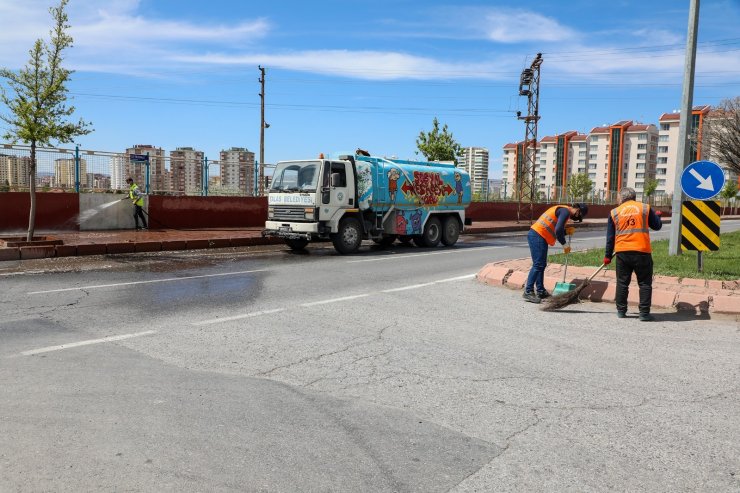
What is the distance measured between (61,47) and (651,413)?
1420cm

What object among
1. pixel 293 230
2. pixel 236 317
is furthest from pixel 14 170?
pixel 236 317

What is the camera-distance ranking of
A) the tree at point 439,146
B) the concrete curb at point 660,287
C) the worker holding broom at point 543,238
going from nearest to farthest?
1. the concrete curb at point 660,287
2. the worker holding broom at point 543,238
3. the tree at point 439,146

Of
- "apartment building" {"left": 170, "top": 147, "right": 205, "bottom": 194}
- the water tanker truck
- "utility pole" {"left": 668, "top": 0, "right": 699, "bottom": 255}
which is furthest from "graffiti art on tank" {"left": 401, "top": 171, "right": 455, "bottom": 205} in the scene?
"apartment building" {"left": 170, "top": 147, "right": 205, "bottom": 194}

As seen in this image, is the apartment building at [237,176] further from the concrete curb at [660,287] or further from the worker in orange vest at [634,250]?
the worker in orange vest at [634,250]

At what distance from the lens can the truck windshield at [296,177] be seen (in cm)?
1496

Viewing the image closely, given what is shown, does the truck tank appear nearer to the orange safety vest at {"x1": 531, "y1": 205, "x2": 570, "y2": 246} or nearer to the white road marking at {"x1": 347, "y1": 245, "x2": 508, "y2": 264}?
the white road marking at {"x1": 347, "y1": 245, "x2": 508, "y2": 264}

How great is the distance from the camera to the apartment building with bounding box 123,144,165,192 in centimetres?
1934

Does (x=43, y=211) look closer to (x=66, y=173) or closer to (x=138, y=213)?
(x=66, y=173)

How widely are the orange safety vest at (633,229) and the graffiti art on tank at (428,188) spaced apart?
967 cm

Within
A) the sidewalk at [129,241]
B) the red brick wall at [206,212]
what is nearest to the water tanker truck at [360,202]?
the sidewalk at [129,241]

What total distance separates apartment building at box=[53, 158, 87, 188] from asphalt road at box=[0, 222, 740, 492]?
10.5 metres

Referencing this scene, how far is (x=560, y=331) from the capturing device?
22.2ft

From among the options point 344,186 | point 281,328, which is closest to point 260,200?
point 344,186

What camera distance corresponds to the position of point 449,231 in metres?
18.5
